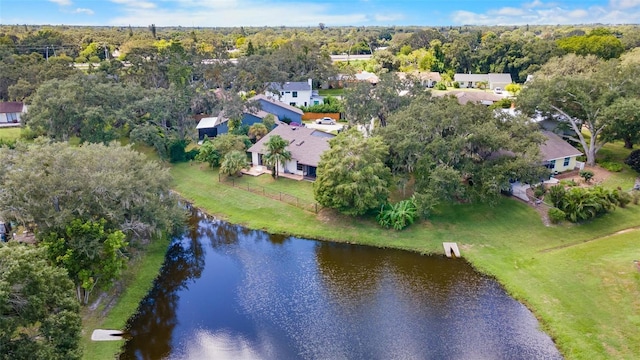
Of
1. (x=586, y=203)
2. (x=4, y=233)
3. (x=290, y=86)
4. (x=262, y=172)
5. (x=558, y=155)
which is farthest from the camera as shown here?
(x=290, y=86)

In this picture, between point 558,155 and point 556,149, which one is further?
point 556,149

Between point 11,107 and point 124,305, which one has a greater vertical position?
point 11,107

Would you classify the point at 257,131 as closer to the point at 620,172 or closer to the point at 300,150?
the point at 300,150

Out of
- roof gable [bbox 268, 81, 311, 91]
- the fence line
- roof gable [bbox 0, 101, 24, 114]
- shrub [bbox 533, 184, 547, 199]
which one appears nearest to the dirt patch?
shrub [bbox 533, 184, 547, 199]

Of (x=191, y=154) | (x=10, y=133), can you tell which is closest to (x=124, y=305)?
(x=191, y=154)

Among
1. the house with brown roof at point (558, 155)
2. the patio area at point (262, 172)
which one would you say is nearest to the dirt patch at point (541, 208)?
the house with brown roof at point (558, 155)

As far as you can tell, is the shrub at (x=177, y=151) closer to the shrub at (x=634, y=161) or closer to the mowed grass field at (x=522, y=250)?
the mowed grass field at (x=522, y=250)

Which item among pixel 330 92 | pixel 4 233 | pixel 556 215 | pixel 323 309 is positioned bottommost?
pixel 323 309

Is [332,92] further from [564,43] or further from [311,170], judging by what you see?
[564,43]
